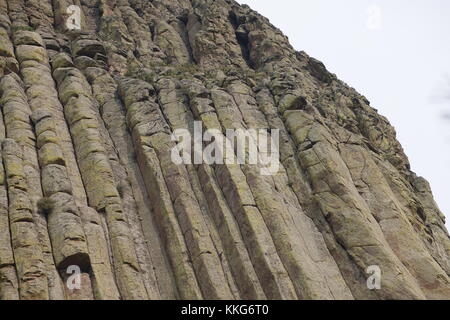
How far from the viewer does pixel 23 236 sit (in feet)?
92.4

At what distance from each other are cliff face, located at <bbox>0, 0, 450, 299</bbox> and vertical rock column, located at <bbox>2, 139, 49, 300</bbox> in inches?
3.1

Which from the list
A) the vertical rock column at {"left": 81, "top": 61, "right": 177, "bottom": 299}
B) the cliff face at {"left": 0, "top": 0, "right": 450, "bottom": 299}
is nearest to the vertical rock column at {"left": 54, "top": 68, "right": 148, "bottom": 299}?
the cliff face at {"left": 0, "top": 0, "right": 450, "bottom": 299}

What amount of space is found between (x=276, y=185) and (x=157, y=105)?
14.4 m

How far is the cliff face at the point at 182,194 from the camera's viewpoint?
1159 inches

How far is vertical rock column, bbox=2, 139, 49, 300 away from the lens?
26.1 m
